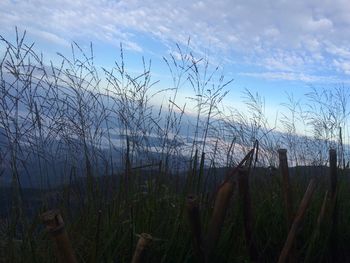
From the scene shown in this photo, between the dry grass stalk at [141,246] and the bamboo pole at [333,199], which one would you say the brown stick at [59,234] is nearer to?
the dry grass stalk at [141,246]

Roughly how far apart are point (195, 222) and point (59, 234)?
2.20 ft

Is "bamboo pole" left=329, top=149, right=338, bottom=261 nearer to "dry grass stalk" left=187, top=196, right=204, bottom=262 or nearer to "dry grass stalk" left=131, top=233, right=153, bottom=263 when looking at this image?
"dry grass stalk" left=187, top=196, right=204, bottom=262

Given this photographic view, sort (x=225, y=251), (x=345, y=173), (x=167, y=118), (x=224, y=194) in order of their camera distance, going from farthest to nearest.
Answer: (x=167, y=118) → (x=345, y=173) → (x=225, y=251) → (x=224, y=194)

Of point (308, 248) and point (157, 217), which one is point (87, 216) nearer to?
point (157, 217)

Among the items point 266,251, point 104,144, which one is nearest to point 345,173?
point 266,251

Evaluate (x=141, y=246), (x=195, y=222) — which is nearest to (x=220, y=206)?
(x=195, y=222)

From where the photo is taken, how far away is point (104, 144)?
3754 mm

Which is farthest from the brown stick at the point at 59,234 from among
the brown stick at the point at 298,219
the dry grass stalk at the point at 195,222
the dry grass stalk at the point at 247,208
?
the brown stick at the point at 298,219

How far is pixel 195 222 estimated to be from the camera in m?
1.70

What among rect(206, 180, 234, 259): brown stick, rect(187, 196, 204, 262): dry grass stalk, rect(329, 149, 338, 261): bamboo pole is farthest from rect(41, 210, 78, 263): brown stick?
rect(329, 149, 338, 261): bamboo pole

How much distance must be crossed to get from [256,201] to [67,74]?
1668 mm

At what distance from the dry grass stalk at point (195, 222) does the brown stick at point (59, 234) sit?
0.53 meters

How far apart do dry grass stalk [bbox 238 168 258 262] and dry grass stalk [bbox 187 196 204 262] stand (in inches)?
9.1

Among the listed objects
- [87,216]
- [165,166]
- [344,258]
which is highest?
[165,166]
